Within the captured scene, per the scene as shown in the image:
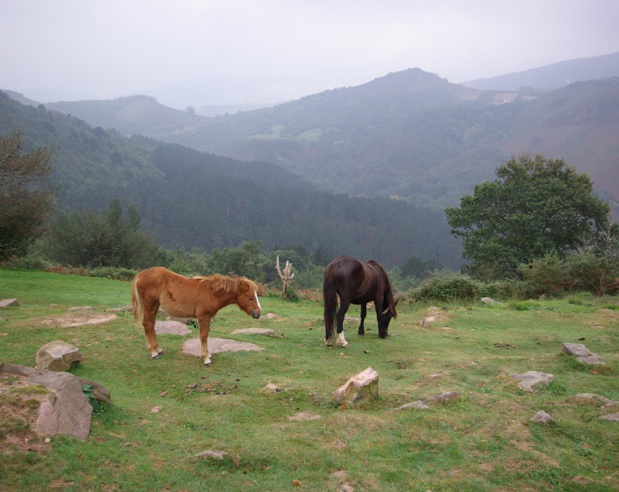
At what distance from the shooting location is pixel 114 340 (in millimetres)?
9828

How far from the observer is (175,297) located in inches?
364

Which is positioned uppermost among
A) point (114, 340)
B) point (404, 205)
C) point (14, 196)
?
point (14, 196)

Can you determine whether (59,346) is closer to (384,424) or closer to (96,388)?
(96,388)

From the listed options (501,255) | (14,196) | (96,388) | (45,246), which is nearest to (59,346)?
(96,388)

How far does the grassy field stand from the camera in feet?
16.4

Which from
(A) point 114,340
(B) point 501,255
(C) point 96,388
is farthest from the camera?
(B) point 501,255

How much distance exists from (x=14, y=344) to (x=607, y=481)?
1023cm

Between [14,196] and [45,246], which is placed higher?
[14,196]

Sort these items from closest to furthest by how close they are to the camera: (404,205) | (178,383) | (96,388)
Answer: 1. (96,388)
2. (178,383)
3. (404,205)

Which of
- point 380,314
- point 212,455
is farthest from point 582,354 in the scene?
point 212,455

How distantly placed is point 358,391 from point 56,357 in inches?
202

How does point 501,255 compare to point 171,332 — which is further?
point 501,255

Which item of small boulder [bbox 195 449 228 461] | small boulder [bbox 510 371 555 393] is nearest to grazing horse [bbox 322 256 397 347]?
small boulder [bbox 510 371 555 393]

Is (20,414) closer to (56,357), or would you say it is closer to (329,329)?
(56,357)
